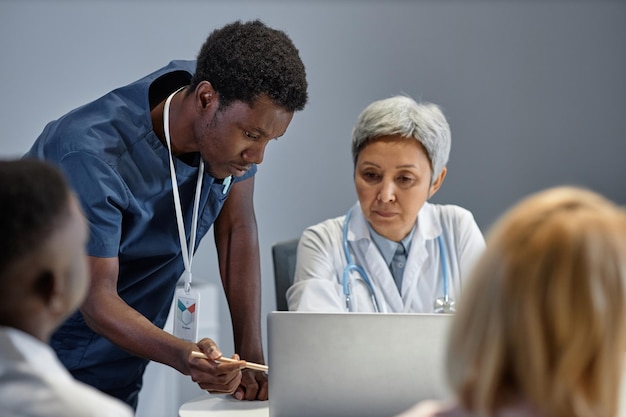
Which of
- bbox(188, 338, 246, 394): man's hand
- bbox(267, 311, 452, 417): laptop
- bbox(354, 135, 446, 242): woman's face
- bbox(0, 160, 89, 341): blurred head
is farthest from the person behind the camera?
bbox(354, 135, 446, 242): woman's face

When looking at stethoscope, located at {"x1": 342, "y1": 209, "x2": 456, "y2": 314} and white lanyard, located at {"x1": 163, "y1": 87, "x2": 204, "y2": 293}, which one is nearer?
white lanyard, located at {"x1": 163, "y1": 87, "x2": 204, "y2": 293}

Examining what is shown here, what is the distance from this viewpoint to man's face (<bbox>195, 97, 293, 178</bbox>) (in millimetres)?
1804

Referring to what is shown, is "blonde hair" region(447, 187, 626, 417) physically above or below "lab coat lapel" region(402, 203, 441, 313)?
above

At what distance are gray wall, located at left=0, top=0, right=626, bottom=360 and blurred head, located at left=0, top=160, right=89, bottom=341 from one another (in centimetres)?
236

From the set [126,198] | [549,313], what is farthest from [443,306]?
[549,313]

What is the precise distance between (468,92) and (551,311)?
2711mm

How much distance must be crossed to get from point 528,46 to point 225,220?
1.73 meters

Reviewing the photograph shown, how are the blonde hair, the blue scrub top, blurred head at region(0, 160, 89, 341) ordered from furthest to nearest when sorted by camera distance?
the blue scrub top
blurred head at region(0, 160, 89, 341)
the blonde hair

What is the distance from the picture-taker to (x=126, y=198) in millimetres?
1815

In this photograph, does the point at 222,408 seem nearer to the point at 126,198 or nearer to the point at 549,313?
the point at 126,198

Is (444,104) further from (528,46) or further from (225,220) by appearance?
(225,220)

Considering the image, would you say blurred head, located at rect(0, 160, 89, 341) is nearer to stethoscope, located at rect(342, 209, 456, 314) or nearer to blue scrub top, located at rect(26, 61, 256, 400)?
blue scrub top, located at rect(26, 61, 256, 400)

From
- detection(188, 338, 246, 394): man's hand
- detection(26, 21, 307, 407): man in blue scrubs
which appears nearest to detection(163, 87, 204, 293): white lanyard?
detection(26, 21, 307, 407): man in blue scrubs

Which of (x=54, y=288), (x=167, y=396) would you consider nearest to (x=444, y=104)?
(x=167, y=396)
